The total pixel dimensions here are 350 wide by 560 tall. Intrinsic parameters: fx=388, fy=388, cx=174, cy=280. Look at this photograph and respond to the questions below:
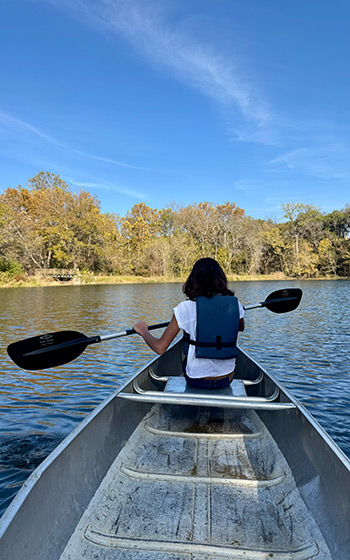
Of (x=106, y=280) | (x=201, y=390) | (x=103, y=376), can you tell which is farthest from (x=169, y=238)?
(x=201, y=390)

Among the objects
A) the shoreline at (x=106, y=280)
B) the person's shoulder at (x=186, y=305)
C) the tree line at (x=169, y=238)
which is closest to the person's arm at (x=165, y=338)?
the person's shoulder at (x=186, y=305)

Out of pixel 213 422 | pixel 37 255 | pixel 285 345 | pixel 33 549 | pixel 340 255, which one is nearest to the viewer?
pixel 33 549

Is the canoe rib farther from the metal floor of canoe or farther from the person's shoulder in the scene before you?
the person's shoulder

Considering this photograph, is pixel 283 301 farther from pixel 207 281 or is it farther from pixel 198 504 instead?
pixel 198 504

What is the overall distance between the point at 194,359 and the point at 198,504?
45.3 inches

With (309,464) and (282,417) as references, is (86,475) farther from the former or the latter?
(282,417)

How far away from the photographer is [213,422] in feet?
11.1

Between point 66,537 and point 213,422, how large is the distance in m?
1.74

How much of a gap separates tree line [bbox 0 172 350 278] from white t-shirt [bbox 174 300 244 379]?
123 ft

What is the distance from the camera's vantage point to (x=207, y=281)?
3045 mm

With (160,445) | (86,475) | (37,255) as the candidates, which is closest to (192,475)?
(160,445)

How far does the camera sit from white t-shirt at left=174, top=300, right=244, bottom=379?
303 cm

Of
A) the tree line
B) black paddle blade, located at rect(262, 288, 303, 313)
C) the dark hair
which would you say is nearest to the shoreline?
the tree line

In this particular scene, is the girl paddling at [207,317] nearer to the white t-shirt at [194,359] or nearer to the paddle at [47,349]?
the white t-shirt at [194,359]
